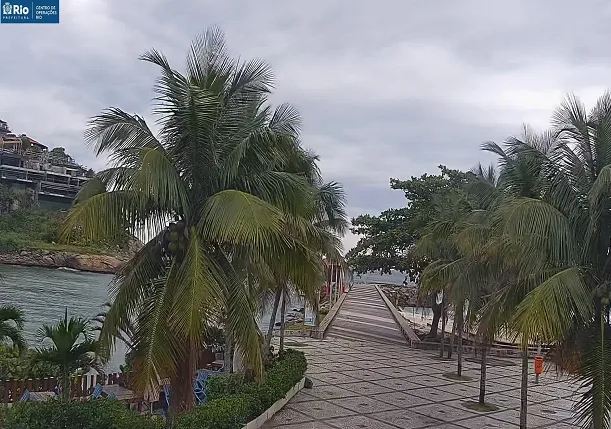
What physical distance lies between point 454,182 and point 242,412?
1800 centimetres

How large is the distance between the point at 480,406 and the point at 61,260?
4389 centimetres

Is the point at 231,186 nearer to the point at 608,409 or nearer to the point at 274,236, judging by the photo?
the point at 274,236

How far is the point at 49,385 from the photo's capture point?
966 centimetres

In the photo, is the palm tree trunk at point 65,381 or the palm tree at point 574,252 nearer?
the palm tree at point 574,252

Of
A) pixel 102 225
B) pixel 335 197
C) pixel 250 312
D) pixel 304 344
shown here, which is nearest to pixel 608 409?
pixel 250 312

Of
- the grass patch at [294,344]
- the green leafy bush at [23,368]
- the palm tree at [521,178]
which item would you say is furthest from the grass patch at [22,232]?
the palm tree at [521,178]

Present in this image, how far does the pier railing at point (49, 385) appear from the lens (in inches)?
360

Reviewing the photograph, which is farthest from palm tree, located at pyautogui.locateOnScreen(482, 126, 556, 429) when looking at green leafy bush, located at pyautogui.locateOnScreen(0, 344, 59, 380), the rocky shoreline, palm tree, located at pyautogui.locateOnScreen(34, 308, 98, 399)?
the rocky shoreline

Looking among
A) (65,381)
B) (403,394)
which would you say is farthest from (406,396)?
(65,381)

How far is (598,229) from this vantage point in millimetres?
7629

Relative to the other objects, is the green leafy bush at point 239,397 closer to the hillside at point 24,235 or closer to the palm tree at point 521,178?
the palm tree at point 521,178

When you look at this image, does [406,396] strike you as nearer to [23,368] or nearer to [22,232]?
[23,368]

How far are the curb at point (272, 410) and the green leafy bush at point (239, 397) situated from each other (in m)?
0.08

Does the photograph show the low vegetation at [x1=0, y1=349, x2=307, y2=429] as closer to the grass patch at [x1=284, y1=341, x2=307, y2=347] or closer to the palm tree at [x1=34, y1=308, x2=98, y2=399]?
the palm tree at [x1=34, y1=308, x2=98, y2=399]
